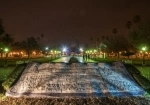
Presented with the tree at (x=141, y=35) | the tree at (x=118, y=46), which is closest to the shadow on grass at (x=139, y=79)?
the tree at (x=141, y=35)

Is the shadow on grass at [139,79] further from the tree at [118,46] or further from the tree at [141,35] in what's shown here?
the tree at [118,46]

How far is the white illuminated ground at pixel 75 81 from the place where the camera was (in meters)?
11.7

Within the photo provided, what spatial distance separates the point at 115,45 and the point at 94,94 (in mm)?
105225

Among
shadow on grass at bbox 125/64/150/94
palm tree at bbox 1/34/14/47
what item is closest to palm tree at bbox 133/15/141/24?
palm tree at bbox 1/34/14/47

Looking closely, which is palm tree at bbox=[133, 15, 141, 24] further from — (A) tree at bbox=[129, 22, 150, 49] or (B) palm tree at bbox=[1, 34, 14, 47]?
(B) palm tree at bbox=[1, 34, 14, 47]

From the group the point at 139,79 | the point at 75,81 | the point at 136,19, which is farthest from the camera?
the point at 136,19

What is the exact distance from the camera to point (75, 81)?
11.9 m

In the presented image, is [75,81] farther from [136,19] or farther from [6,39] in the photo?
[136,19]

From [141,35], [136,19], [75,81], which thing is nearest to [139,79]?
[75,81]

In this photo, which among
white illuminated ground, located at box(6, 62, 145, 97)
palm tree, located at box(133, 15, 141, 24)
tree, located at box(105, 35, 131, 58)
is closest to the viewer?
white illuminated ground, located at box(6, 62, 145, 97)

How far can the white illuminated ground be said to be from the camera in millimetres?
11703

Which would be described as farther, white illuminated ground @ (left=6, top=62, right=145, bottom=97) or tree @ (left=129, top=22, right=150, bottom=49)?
tree @ (left=129, top=22, right=150, bottom=49)

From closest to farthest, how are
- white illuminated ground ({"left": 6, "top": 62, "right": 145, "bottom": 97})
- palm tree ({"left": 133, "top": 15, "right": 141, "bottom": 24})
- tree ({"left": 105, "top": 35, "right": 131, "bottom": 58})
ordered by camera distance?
white illuminated ground ({"left": 6, "top": 62, "right": 145, "bottom": 97})
palm tree ({"left": 133, "top": 15, "right": 141, "bottom": 24})
tree ({"left": 105, "top": 35, "right": 131, "bottom": 58})

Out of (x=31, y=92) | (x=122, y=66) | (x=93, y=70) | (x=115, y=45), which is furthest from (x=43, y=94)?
(x=115, y=45)
